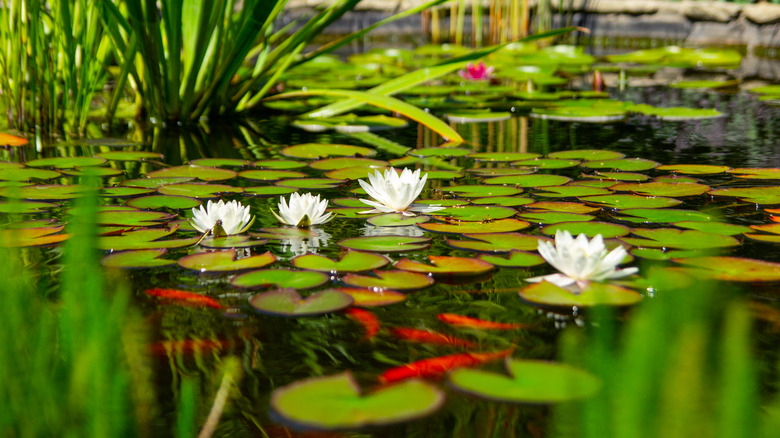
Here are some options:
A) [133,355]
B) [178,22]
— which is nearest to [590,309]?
[133,355]

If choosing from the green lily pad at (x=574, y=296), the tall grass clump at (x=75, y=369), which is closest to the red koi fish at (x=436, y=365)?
the green lily pad at (x=574, y=296)

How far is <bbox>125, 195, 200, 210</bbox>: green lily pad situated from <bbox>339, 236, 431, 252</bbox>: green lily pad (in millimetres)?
455

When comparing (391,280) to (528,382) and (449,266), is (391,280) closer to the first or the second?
(449,266)

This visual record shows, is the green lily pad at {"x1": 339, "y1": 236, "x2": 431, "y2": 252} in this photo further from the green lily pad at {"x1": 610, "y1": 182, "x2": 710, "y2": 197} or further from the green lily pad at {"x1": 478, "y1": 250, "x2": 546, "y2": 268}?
the green lily pad at {"x1": 610, "y1": 182, "x2": 710, "y2": 197}

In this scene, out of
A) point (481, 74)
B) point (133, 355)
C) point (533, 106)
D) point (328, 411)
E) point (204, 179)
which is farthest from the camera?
point (481, 74)

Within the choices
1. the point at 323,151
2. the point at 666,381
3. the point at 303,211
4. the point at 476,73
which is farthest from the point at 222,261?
the point at 476,73

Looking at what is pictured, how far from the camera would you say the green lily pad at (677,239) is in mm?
1325

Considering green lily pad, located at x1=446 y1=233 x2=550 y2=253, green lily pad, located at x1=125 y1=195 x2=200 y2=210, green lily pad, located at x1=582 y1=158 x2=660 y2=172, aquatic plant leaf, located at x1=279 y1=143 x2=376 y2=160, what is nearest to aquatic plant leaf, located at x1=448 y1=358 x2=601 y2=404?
green lily pad, located at x1=446 y1=233 x2=550 y2=253

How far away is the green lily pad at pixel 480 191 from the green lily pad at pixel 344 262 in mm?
515

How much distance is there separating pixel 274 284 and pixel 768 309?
0.72 metres

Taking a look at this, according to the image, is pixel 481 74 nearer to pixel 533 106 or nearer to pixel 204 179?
pixel 533 106

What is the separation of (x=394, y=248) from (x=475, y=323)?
310mm

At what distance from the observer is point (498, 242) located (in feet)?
4.45

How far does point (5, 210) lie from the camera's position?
152 cm
